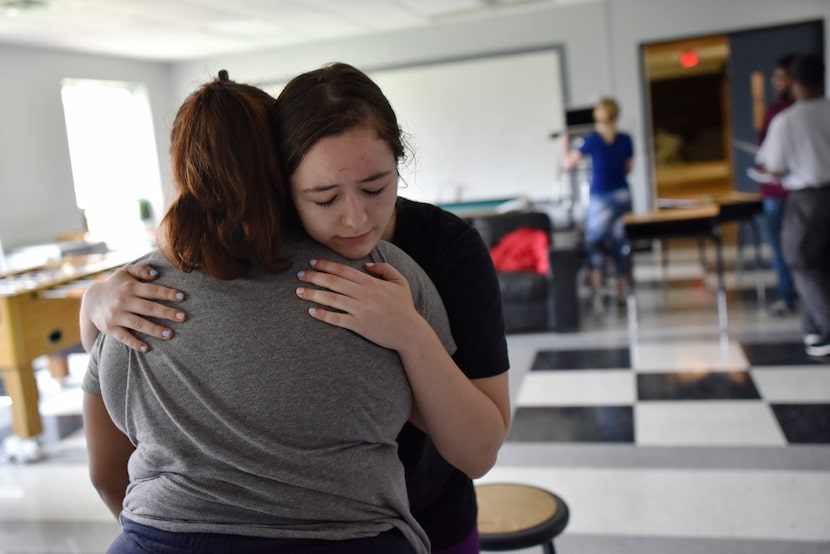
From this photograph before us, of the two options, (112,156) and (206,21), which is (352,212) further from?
(112,156)

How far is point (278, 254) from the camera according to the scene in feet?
2.90

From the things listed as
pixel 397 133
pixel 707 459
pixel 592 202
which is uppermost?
pixel 397 133

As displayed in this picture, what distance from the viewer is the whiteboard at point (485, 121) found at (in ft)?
29.0

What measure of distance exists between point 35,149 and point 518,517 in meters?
7.38

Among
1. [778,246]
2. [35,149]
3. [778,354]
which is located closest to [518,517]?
[778,354]

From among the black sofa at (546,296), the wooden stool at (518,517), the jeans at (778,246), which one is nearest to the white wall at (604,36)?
the jeans at (778,246)

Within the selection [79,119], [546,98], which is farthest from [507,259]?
[79,119]

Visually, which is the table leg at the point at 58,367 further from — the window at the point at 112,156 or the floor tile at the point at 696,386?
the floor tile at the point at 696,386

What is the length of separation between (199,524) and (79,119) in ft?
29.0

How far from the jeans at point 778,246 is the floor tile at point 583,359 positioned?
1343mm

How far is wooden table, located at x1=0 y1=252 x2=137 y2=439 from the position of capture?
11.8 feet

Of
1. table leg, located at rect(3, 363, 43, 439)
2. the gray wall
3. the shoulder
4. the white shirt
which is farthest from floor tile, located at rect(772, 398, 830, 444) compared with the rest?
the gray wall

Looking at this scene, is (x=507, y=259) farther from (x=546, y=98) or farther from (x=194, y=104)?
(x=194, y=104)

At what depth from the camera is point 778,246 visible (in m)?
5.24
